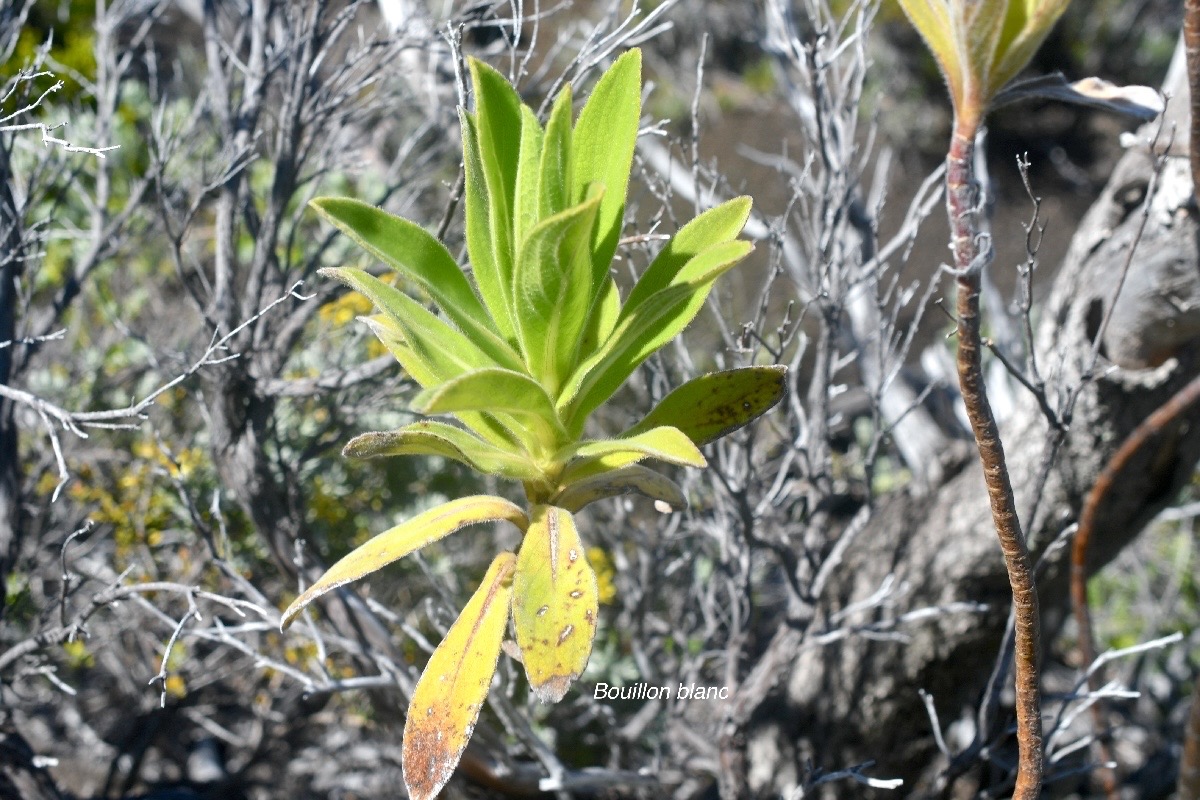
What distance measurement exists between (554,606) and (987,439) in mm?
532

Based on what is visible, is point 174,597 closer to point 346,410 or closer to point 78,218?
point 346,410

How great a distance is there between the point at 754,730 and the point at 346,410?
127cm

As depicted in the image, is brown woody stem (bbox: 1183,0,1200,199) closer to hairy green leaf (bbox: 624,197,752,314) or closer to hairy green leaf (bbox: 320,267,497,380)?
hairy green leaf (bbox: 624,197,752,314)

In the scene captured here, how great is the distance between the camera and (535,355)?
4.12ft

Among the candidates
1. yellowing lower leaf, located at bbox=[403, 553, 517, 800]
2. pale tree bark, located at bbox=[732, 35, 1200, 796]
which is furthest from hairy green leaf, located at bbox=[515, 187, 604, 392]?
pale tree bark, located at bbox=[732, 35, 1200, 796]

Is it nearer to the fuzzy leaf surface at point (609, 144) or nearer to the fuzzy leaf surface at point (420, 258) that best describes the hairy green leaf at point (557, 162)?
the fuzzy leaf surface at point (609, 144)

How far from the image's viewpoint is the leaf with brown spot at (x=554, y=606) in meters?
1.13

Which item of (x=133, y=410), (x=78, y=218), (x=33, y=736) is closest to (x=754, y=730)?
(x=133, y=410)

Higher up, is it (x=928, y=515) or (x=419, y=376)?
(x=419, y=376)

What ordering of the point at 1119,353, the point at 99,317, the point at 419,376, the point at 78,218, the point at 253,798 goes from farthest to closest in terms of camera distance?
the point at 99,317, the point at 78,218, the point at 253,798, the point at 1119,353, the point at 419,376

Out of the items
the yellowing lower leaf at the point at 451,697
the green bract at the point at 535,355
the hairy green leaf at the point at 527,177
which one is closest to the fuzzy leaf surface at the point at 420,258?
the green bract at the point at 535,355

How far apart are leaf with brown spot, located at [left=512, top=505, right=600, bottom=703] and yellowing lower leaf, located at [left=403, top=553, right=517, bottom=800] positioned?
77 mm

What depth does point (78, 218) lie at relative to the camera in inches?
156

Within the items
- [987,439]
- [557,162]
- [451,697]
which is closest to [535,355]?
[557,162]
